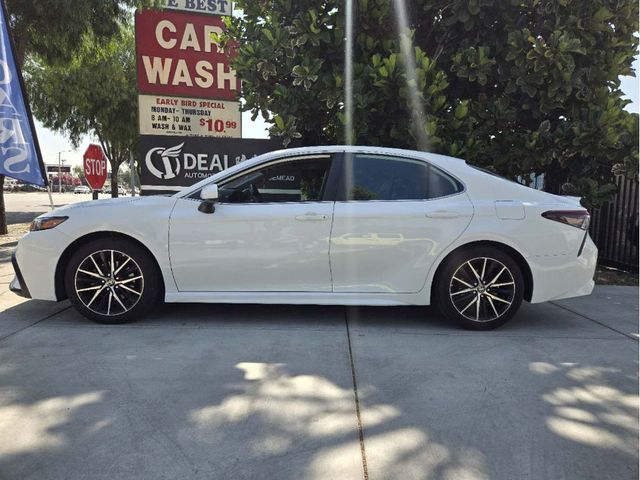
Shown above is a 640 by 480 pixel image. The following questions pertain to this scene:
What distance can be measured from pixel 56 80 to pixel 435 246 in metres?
19.8

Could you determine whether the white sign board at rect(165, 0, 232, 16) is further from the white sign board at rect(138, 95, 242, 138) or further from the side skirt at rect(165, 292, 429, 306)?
the side skirt at rect(165, 292, 429, 306)

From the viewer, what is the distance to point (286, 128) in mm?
6699

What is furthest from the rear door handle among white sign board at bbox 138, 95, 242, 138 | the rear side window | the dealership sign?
white sign board at bbox 138, 95, 242, 138

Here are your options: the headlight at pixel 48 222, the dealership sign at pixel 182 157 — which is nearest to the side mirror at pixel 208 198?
the headlight at pixel 48 222

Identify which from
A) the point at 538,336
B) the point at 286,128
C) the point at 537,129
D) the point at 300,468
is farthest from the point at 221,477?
the point at 537,129

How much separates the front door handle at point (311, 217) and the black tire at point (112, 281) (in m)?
1.34

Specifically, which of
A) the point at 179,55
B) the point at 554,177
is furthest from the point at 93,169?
the point at 554,177

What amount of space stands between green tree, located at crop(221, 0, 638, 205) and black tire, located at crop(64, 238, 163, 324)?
3099mm

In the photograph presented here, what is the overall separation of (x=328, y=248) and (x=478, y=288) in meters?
1.36

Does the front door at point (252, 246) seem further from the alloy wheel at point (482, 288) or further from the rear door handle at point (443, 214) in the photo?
the alloy wheel at point (482, 288)

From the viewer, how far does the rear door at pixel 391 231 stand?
4.25 metres

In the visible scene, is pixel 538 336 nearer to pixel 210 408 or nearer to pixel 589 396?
pixel 589 396

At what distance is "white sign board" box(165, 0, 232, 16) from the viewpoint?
8.95 m

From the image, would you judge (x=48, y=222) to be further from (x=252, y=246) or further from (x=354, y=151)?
(x=354, y=151)
